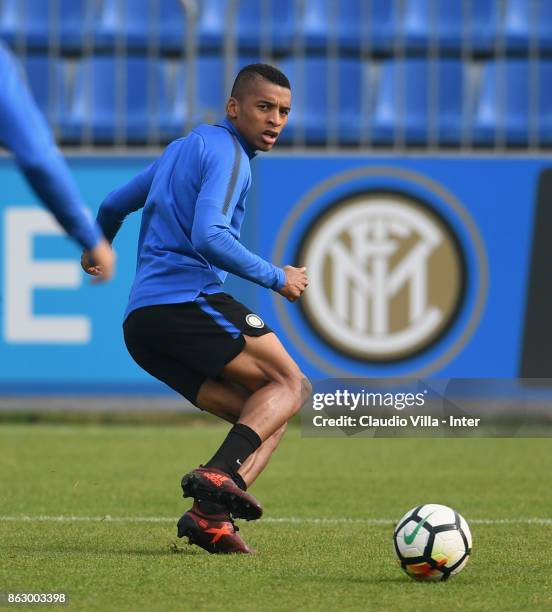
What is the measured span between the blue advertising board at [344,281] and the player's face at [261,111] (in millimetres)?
5706

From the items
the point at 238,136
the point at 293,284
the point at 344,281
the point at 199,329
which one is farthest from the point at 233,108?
the point at 344,281

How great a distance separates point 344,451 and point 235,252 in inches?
212

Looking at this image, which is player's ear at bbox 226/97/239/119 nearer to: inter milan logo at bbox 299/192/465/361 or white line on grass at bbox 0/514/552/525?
white line on grass at bbox 0/514/552/525

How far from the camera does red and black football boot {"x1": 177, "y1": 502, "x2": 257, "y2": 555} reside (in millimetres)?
→ 5281

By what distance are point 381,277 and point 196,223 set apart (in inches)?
245

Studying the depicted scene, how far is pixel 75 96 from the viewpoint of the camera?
17.0 m

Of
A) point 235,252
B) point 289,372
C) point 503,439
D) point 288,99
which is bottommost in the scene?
point 503,439

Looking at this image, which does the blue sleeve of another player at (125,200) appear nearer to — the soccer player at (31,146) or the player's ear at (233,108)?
the player's ear at (233,108)

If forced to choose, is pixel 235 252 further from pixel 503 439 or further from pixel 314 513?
pixel 503 439

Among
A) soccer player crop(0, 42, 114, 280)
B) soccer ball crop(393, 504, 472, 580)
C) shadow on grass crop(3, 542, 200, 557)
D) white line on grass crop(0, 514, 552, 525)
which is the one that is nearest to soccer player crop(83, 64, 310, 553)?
shadow on grass crop(3, 542, 200, 557)

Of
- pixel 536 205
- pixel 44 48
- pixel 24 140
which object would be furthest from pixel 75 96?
pixel 24 140

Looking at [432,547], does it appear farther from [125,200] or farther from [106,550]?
[125,200]

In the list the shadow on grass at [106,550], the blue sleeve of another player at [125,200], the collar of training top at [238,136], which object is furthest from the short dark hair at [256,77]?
the shadow on grass at [106,550]

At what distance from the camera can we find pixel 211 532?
5312mm
